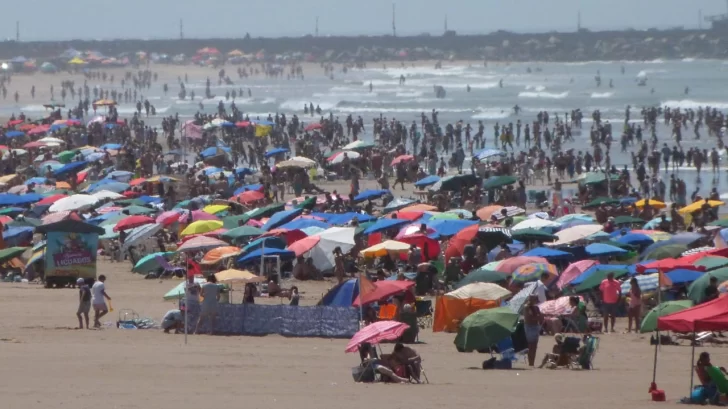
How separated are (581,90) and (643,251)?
5853 cm

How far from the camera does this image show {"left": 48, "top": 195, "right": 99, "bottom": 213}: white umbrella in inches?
980

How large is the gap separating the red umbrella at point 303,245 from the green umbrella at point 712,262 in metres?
5.71

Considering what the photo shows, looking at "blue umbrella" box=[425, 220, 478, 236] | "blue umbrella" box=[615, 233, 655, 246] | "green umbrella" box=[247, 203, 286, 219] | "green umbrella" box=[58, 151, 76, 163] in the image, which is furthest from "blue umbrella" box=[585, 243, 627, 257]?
"green umbrella" box=[58, 151, 76, 163]

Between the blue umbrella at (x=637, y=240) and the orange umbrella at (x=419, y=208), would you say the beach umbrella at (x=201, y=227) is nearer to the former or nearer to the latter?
the orange umbrella at (x=419, y=208)

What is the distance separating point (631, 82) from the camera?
82.9m

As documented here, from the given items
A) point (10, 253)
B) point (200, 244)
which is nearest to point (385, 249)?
point (200, 244)

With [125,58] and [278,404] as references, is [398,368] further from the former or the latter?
[125,58]

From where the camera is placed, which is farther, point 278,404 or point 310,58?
point 310,58

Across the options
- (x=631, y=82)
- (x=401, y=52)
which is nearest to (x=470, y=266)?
(x=631, y=82)

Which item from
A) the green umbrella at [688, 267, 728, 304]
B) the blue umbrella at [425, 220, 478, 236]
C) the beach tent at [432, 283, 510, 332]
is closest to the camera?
the green umbrella at [688, 267, 728, 304]

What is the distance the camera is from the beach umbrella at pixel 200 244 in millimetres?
19672

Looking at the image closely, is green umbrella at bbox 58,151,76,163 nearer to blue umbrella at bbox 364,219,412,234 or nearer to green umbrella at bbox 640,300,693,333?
blue umbrella at bbox 364,219,412,234

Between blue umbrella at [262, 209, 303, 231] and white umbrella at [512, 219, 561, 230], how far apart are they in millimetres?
3882

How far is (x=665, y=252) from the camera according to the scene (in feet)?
57.9
